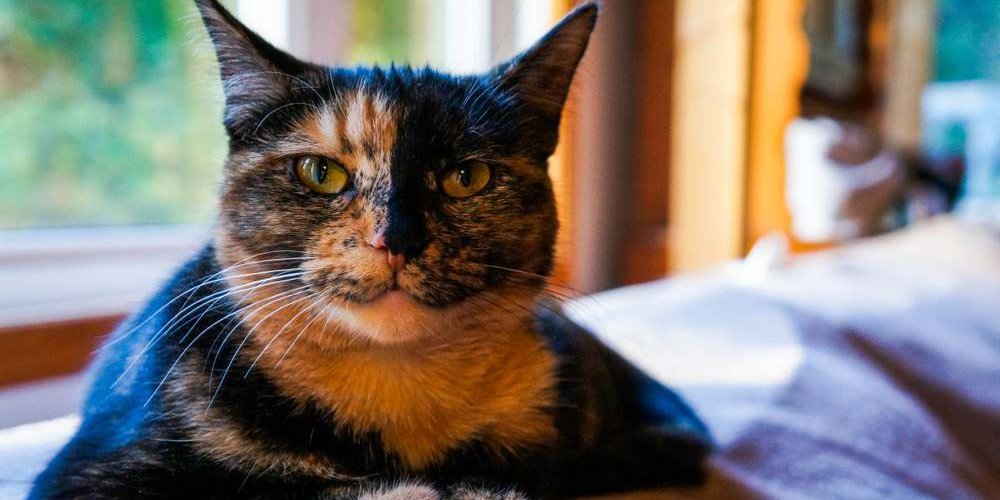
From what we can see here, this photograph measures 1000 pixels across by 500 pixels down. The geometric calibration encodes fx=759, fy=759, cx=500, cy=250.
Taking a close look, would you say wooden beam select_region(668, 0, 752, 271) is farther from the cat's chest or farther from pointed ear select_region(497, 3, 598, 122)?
the cat's chest

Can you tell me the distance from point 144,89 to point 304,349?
50.1 inches

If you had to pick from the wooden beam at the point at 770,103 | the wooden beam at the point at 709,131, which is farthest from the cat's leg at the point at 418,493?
the wooden beam at the point at 770,103

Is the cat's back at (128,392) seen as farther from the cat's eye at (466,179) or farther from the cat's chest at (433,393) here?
the cat's eye at (466,179)

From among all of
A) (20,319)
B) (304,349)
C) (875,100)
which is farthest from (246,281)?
(875,100)

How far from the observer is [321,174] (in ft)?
2.40

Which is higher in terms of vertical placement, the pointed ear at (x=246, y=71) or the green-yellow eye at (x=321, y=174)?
the pointed ear at (x=246, y=71)

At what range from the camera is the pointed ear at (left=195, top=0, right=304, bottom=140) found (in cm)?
75

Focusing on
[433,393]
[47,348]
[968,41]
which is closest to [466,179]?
[433,393]

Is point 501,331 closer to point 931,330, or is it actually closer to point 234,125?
point 234,125

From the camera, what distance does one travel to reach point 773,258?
1.78m

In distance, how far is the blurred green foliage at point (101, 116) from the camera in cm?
153

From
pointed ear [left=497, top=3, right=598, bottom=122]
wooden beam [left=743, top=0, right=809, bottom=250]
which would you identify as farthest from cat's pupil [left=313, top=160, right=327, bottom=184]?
wooden beam [left=743, top=0, right=809, bottom=250]

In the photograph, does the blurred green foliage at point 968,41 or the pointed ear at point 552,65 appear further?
the blurred green foliage at point 968,41

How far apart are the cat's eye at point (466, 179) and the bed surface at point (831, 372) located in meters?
0.30
